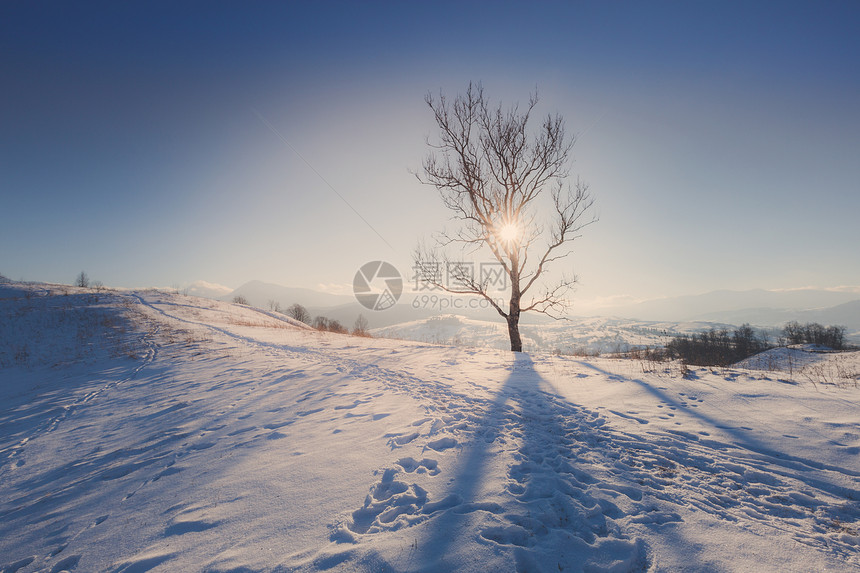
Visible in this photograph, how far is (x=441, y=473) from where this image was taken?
14.2 ft

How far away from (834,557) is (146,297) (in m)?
45.3

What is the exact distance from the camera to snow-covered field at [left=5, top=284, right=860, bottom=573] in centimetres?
299

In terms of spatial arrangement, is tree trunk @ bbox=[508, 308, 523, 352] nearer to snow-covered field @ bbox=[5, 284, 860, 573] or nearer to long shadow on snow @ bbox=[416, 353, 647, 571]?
snow-covered field @ bbox=[5, 284, 860, 573]

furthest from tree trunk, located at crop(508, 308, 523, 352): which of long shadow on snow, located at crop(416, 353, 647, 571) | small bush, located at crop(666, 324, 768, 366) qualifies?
long shadow on snow, located at crop(416, 353, 647, 571)

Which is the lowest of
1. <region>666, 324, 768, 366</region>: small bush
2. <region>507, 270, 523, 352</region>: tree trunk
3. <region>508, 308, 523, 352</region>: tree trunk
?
<region>666, 324, 768, 366</region>: small bush

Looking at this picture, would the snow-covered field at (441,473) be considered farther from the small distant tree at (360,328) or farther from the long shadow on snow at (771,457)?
the small distant tree at (360,328)

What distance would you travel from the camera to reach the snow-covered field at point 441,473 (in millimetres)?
2990

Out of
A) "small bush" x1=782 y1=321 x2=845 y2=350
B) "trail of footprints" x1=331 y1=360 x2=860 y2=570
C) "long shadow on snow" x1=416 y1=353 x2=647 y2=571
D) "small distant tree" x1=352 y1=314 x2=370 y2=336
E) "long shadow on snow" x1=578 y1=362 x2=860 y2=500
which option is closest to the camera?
"long shadow on snow" x1=416 y1=353 x2=647 y2=571

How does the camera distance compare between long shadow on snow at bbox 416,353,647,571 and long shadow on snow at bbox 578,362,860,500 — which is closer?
long shadow on snow at bbox 416,353,647,571

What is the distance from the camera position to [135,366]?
12.0 metres

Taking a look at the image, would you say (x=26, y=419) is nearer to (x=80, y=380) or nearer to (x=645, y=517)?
(x=80, y=380)

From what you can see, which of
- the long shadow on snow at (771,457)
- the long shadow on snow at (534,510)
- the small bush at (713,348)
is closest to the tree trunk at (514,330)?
the small bush at (713,348)

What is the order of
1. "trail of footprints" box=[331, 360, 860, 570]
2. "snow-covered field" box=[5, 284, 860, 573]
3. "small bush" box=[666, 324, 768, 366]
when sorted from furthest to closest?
"small bush" box=[666, 324, 768, 366], "trail of footprints" box=[331, 360, 860, 570], "snow-covered field" box=[5, 284, 860, 573]

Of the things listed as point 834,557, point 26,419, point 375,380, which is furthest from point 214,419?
point 834,557
